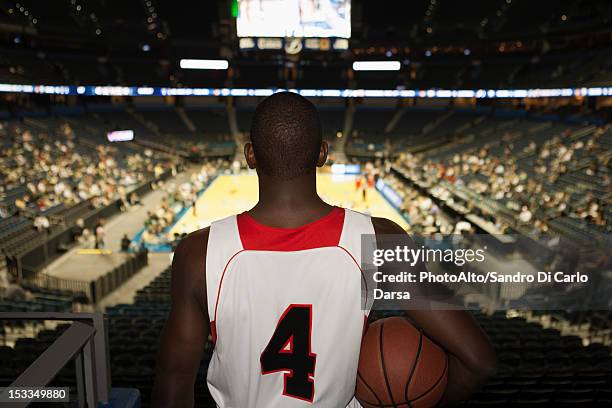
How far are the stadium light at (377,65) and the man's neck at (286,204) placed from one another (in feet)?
137

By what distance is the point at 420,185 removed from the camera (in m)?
24.0

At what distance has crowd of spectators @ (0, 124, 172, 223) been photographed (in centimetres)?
1816

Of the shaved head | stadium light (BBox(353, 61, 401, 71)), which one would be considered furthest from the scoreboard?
the shaved head

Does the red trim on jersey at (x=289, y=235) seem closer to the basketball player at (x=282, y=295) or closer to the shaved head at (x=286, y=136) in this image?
the basketball player at (x=282, y=295)

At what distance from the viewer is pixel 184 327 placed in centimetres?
167

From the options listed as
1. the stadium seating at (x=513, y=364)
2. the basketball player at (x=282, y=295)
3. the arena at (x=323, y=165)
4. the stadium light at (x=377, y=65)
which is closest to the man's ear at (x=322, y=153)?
the basketball player at (x=282, y=295)

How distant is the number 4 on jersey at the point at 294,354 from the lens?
167 centimetres

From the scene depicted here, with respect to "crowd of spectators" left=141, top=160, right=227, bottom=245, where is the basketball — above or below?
above

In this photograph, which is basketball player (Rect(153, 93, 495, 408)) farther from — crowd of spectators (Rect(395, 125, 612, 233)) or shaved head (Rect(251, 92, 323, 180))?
crowd of spectators (Rect(395, 125, 612, 233))

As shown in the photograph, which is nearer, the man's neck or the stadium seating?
the man's neck

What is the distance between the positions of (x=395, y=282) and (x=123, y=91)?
1641 inches

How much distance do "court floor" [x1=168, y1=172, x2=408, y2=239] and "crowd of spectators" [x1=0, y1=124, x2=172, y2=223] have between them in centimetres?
320

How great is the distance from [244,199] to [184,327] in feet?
76.0

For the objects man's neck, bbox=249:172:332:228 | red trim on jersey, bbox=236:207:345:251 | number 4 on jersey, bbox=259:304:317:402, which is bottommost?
number 4 on jersey, bbox=259:304:317:402
